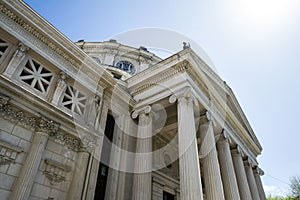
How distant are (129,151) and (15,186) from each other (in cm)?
473

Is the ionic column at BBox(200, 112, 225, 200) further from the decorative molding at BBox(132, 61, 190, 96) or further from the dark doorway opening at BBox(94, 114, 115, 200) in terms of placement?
the dark doorway opening at BBox(94, 114, 115, 200)

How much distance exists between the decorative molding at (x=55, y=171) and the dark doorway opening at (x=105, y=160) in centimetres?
170

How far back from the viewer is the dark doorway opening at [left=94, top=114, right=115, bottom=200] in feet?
26.1

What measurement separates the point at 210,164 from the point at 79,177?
5.37 m

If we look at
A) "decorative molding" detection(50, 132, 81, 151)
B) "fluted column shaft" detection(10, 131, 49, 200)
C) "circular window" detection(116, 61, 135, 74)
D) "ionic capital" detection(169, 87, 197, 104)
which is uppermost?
"circular window" detection(116, 61, 135, 74)

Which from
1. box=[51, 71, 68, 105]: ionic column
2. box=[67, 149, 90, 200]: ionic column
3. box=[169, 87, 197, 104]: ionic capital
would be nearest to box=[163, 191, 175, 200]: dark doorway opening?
box=[169, 87, 197, 104]: ionic capital

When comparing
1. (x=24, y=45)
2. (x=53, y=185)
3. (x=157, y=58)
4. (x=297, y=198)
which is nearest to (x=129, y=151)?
(x=53, y=185)

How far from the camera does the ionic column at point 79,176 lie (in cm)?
655

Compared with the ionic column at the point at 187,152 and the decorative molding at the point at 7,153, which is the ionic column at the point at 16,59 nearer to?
the decorative molding at the point at 7,153

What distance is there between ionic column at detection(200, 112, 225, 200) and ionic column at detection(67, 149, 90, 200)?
4860 millimetres

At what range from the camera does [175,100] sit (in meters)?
9.15

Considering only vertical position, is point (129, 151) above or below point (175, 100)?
below

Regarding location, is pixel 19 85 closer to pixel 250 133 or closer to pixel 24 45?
pixel 24 45

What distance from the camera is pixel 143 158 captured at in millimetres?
8672
